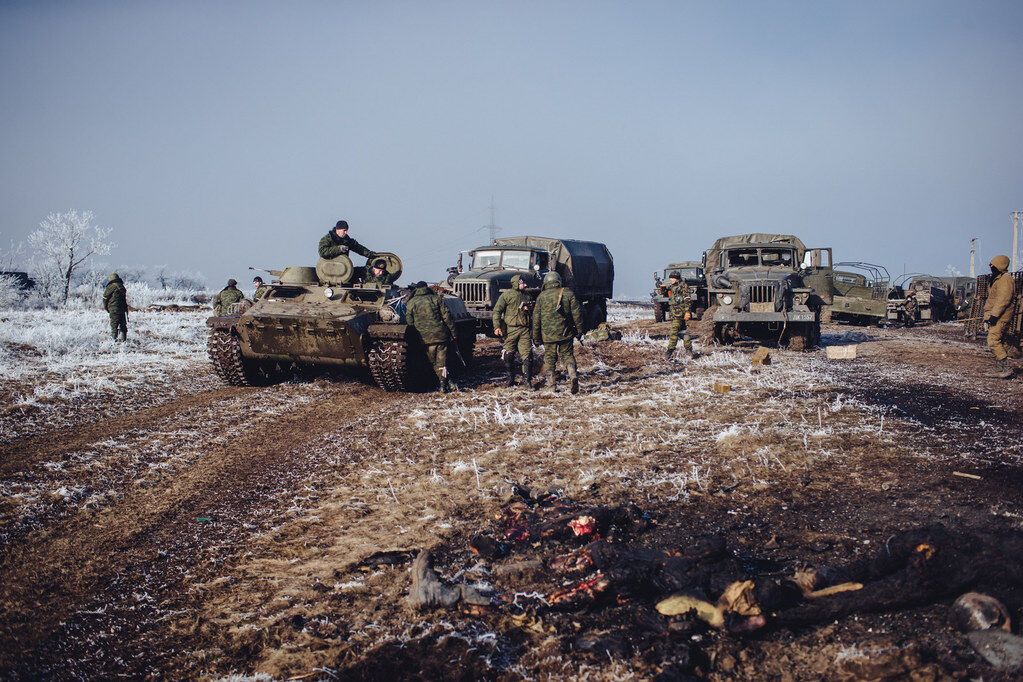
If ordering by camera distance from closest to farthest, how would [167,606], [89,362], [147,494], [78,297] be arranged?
[167,606], [147,494], [89,362], [78,297]

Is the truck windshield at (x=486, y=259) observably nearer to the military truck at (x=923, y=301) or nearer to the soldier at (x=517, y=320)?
the soldier at (x=517, y=320)

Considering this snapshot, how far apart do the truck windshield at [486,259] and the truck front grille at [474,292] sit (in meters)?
1.56

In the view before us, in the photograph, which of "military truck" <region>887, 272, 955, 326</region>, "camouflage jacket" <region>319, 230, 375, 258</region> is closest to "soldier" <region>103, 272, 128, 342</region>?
"camouflage jacket" <region>319, 230, 375, 258</region>

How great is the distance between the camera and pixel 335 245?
11.3 metres

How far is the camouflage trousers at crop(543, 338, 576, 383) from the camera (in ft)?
31.5

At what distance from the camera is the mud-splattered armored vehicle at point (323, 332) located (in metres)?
9.72

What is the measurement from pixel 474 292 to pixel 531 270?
1958mm

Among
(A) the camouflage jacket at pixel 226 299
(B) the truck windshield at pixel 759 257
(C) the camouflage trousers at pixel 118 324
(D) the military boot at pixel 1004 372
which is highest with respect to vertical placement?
(B) the truck windshield at pixel 759 257

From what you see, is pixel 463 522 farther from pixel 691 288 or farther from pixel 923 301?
pixel 923 301

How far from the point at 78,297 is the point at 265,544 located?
40.4m

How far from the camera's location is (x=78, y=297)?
37.4 m

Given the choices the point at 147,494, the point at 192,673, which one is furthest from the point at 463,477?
the point at 192,673

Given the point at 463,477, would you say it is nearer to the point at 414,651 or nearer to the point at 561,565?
the point at 561,565

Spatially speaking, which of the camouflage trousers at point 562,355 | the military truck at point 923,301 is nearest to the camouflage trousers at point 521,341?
the camouflage trousers at point 562,355
